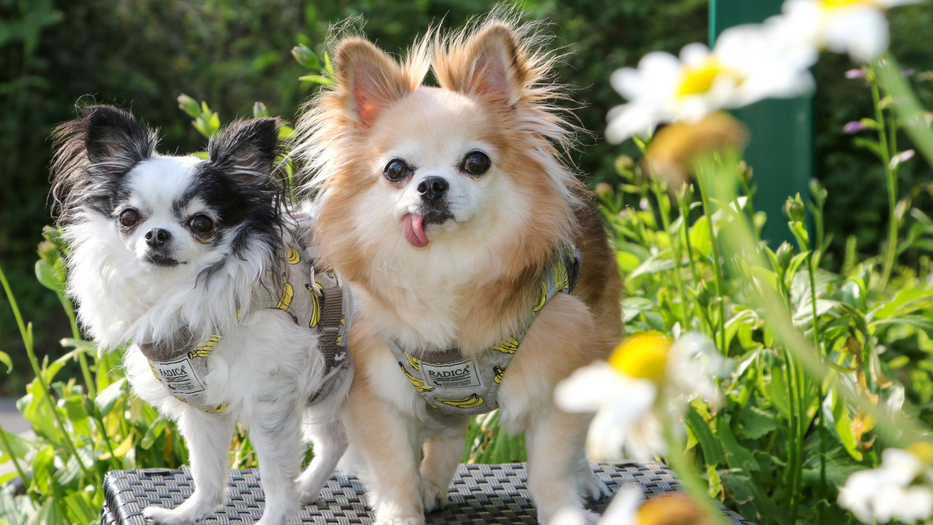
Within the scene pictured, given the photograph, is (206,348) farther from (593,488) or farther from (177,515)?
(593,488)

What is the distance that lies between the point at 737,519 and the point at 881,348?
3.63 feet

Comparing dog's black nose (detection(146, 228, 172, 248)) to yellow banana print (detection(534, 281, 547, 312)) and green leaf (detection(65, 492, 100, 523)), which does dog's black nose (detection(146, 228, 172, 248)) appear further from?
green leaf (detection(65, 492, 100, 523))

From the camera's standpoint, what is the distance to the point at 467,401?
2.01 meters

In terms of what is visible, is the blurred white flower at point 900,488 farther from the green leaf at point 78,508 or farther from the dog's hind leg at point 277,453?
the green leaf at point 78,508

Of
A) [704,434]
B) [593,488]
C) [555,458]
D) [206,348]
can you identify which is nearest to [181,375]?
[206,348]

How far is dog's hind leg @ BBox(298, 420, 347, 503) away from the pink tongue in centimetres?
69

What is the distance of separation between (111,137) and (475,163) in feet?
2.82

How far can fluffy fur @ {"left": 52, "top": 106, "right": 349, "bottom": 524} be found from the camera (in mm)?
1866

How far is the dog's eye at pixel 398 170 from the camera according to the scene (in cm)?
192

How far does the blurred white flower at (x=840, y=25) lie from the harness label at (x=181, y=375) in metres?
1.55

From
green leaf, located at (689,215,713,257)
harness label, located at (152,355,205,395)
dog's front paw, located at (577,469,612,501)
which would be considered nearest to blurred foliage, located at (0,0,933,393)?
green leaf, located at (689,215,713,257)

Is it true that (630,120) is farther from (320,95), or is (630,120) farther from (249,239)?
(320,95)

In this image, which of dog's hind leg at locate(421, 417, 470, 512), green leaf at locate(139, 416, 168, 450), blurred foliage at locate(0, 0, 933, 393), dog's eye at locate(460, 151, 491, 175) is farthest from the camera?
blurred foliage at locate(0, 0, 933, 393)

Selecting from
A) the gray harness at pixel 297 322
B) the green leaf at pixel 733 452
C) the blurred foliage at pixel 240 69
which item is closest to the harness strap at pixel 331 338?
the gray harness at pixel 297 322
